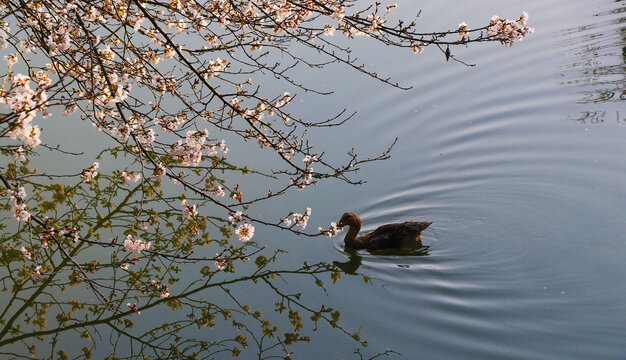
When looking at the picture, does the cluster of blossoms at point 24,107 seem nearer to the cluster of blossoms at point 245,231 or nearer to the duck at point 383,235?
the cluster of blossoms at point 245,231

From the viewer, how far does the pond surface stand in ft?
15.5

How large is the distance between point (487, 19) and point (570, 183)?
14.6 feet

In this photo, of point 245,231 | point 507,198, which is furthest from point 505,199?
point 245,231

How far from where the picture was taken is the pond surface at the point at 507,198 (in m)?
4.71

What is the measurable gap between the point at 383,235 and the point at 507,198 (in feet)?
4.16

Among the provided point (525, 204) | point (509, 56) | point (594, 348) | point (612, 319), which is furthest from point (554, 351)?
point (509, 56)

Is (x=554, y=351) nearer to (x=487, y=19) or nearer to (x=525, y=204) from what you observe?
(x=525, y=204)

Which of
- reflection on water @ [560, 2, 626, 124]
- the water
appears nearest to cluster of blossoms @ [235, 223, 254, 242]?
the water

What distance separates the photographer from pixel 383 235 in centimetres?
607

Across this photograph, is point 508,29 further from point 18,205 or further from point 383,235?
point 18,205

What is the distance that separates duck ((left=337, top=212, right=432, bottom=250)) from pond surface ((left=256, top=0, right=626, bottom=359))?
14 centimetres

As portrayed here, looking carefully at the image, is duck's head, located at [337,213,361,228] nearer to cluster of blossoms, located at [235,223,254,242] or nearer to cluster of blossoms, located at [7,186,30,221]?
cluster of blossoms, located at [235,223,254,242]

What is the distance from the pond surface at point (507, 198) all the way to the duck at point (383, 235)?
138 mm

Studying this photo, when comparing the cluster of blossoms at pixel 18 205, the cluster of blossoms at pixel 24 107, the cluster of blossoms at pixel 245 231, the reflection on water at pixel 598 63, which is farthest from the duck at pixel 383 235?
the cluster of blossoms at pixel 24 107
